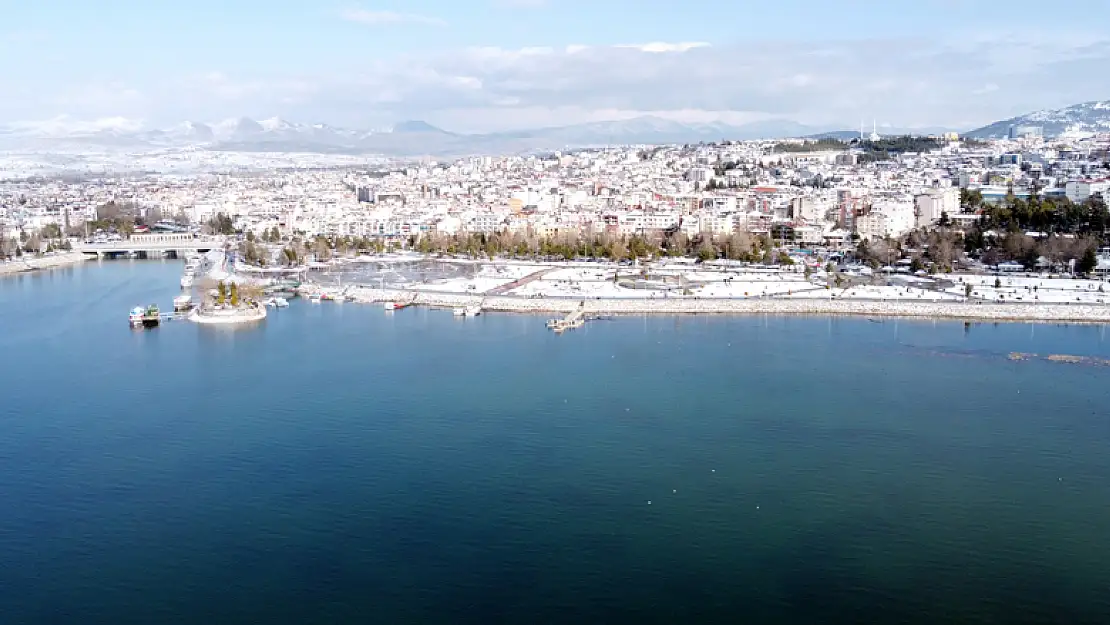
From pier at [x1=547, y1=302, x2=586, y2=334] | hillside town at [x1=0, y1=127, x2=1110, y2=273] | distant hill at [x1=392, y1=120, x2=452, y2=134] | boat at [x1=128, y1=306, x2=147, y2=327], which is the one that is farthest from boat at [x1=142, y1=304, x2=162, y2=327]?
distant hill at [x1=392, y1=120, x2=452, y2=134]

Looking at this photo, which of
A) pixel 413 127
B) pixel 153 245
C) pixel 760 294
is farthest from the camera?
pixel 413 127

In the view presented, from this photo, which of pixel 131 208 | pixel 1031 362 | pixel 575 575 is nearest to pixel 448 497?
pixel 575 575

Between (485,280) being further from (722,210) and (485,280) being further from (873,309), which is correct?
(722,210)

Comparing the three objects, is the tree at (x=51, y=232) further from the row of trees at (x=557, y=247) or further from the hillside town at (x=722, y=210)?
the row of trees at (x=557, y=247)

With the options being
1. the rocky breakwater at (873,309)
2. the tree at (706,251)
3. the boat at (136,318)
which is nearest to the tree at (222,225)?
the tree at (706,251)

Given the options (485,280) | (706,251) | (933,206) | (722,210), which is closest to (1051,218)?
(933,206)

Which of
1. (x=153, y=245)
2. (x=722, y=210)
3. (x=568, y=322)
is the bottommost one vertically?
(x=568, y=322)
